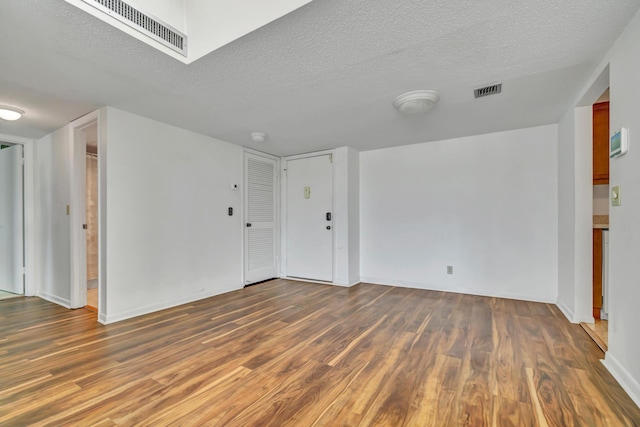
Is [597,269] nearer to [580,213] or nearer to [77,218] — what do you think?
[580,213]

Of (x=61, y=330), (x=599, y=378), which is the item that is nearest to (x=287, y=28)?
(x=599, y=378)

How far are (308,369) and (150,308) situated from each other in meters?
2.17

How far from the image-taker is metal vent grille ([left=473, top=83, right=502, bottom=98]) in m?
2.44

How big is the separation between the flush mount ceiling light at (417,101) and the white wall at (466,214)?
1.61 meters

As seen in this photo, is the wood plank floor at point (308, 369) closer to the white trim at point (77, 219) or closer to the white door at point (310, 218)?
the white trim at point (77, 219)

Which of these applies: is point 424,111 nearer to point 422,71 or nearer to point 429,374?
point 422,71

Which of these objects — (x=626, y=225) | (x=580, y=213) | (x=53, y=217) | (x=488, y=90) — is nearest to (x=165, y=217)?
(x=53, y=217)

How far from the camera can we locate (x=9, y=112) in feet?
9.28

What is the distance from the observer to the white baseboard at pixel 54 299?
11.2 ft

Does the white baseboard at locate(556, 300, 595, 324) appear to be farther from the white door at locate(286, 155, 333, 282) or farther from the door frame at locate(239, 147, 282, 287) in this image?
the door frame at locate(239, 147, 282, 287)

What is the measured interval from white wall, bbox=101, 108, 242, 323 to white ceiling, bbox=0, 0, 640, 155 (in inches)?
14.1

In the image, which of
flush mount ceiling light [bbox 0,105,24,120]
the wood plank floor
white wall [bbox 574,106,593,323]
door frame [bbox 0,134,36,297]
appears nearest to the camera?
the wood plank floor

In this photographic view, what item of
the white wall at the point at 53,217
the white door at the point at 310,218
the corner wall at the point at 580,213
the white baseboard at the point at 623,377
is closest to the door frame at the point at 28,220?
the white wall at the point at 53,217

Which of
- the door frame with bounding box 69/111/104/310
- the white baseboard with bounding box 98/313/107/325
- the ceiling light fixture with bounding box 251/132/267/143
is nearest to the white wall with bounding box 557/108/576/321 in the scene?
the ceiling light fixture with bounding box 251/132/267/143
